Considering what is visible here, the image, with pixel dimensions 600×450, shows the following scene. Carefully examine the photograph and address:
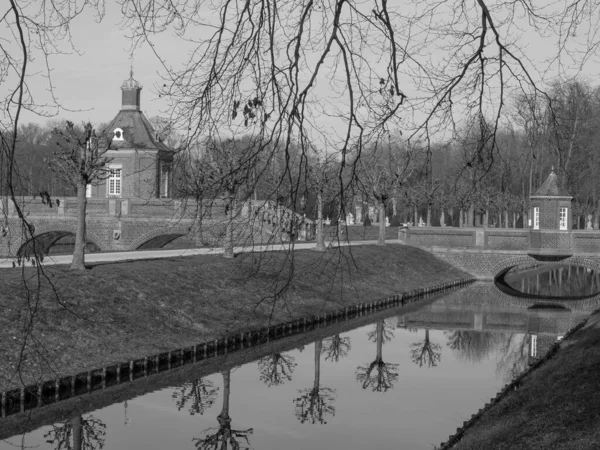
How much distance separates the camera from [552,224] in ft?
151

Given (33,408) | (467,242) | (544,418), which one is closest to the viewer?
(544,418)

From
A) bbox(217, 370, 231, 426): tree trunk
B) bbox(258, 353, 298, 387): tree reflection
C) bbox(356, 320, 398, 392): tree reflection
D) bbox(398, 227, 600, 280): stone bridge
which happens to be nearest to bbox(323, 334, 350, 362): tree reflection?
bbox(356, 320, 398, 392): tree reflection

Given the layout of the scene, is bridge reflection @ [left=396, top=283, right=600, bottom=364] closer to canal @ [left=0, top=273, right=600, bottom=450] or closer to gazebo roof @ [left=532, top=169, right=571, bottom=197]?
canal @ [left=0, top=273, right=600, bottom=450]

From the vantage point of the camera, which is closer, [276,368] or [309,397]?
[309,397]

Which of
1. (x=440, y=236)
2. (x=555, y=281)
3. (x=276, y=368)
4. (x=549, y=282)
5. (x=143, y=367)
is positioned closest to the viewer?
(x=143, y=367)

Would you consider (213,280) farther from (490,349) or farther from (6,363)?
(6,363)

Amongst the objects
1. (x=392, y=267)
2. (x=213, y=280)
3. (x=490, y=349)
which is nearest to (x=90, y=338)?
(x=213, y=280)

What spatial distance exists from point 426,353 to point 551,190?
22.5 metres

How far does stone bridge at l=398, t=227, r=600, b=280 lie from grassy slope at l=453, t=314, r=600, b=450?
2820 cm

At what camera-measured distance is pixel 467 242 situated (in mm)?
48875

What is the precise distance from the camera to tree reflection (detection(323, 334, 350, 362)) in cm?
2397

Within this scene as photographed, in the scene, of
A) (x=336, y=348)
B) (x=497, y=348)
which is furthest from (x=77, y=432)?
(x=497, y=348)

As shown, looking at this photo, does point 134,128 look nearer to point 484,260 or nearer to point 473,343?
point 484,260

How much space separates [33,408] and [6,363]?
4.92 ft
